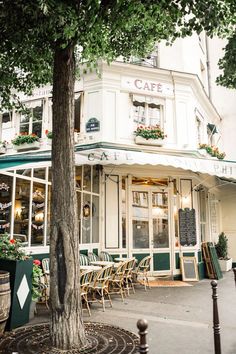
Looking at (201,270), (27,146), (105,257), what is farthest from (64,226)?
(201,270)

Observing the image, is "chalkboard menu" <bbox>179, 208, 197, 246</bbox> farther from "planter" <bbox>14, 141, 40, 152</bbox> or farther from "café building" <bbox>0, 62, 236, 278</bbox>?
"planter" <bbox>14, 141, 40, 152</bbox>

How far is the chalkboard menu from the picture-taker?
10.6 m

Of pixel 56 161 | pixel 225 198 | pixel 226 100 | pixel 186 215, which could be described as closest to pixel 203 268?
pixel 186 215

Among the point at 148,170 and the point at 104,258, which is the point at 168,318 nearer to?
the point at 104,258

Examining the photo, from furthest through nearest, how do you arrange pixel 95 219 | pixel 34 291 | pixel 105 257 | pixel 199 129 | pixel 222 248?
pixel 222 248 → pixel 199 129 → pixel 95 219 → pixel 105 257 → pixel 34 291

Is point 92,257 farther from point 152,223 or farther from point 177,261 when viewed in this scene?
point 177,261

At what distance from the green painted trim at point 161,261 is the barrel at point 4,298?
617 cm

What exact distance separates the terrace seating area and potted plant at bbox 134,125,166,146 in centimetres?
379

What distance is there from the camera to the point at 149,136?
34.6ft

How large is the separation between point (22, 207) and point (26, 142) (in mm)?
4022

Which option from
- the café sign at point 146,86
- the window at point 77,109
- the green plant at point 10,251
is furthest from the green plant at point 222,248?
the green plant at point 10,251

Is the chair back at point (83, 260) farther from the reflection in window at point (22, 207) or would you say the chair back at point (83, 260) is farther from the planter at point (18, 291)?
the planter at point (18, 291)

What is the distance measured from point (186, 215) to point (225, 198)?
15.8 ft

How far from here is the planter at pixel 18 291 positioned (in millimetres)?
5395
